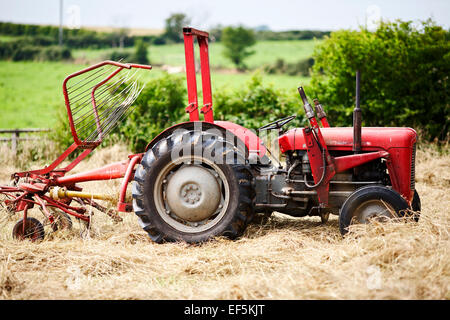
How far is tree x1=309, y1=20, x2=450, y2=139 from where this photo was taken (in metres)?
9.42

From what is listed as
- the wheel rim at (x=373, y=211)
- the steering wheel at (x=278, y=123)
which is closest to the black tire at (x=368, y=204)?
the wheel rim at (x=373, y=211)

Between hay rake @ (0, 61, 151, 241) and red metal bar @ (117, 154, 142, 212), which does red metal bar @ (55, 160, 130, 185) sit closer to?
hay rake @ (0, 61, 151, 241)

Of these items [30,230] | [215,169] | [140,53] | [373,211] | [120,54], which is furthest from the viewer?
[120,54]

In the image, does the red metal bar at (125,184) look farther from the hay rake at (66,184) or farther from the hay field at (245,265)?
the hay field at (245,265)

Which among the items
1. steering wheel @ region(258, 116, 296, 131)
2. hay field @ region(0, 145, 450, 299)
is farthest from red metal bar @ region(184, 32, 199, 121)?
hay field @ region(0, 145, 450, 299)

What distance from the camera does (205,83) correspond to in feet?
15.7

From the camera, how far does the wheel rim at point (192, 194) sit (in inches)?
171

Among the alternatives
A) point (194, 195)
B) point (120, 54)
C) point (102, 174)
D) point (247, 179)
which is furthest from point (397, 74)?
point (120, 54)

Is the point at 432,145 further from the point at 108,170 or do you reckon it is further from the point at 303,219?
the point at 108,170

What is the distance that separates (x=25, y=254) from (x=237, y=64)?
32292 mm

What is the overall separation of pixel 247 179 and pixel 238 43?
115 ft

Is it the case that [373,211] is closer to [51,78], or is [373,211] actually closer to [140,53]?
[51,78]

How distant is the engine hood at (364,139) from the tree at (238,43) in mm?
29214
